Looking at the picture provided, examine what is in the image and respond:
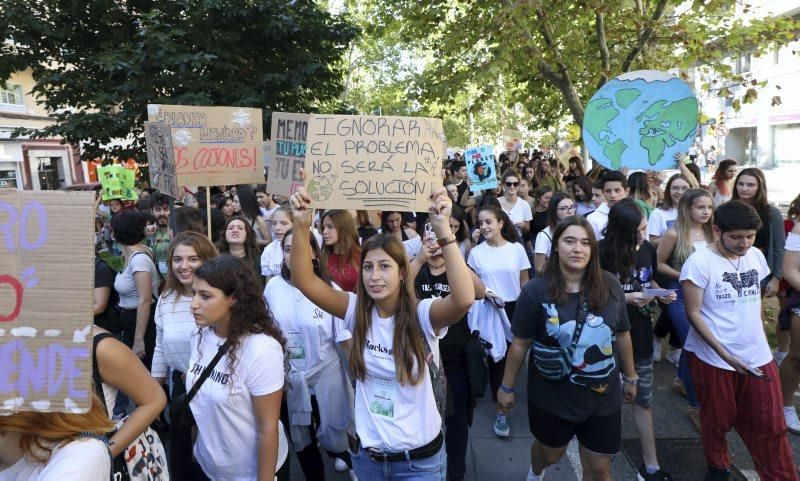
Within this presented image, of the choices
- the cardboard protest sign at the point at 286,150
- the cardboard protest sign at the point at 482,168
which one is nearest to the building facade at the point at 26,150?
the cardboard protest sign at the point at 482,168

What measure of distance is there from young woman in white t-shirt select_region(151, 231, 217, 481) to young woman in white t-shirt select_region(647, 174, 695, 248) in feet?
14.1

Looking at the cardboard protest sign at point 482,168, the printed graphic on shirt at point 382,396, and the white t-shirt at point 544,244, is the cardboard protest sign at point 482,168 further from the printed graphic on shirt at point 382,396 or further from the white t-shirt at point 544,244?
the printed graphic on shirt at point 382,396

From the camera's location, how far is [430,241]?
136 inches

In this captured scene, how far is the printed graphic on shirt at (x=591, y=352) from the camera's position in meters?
2.79

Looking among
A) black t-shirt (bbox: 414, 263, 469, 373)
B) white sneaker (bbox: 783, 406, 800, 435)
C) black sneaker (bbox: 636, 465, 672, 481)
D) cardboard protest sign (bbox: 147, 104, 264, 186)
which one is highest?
cardboard protest sign (bbox: 147, 104, 264, 186)

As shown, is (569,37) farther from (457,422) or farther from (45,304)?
(45,304)

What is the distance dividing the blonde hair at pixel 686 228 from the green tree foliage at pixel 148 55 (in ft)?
27.6

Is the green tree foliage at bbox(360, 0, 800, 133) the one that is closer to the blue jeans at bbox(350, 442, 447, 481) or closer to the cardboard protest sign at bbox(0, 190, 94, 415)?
the blue jeans at bbox(350, 442, 447, 481)

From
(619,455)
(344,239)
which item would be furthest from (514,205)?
(619,455)

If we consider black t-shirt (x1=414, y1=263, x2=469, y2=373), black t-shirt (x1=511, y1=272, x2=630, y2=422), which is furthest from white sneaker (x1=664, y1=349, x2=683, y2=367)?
black t-shirt (x1=414, y1=263, x2=469, y2=373)

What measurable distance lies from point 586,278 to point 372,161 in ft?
4.48

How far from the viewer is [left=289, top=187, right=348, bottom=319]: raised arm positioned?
98.6 inches

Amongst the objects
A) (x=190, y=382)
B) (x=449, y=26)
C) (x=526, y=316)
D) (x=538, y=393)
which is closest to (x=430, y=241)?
(x=526, y=316)

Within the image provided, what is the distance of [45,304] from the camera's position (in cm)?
154
